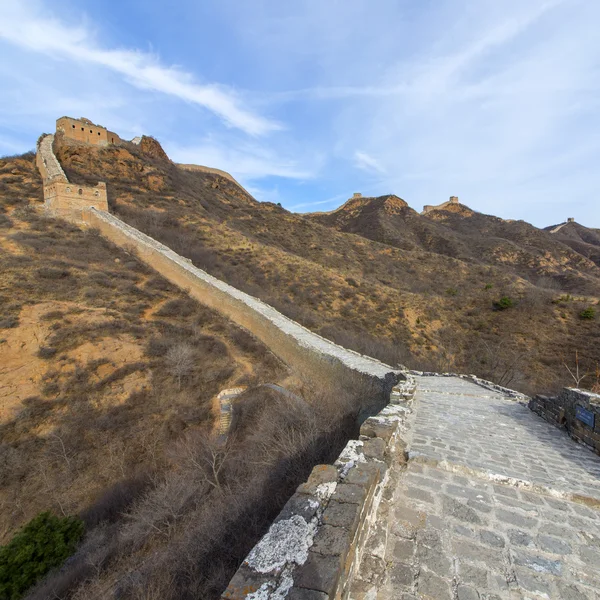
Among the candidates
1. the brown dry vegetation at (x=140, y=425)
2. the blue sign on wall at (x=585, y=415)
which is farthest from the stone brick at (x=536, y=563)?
the blue sign on wall at (x=585, y=415)

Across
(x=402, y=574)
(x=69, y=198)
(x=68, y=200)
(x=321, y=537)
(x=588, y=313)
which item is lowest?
(x=402, y=574)

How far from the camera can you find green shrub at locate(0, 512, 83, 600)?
5090 mm

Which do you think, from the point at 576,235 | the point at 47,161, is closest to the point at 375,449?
the point at 47,161

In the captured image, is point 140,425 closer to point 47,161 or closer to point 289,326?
point 289,326

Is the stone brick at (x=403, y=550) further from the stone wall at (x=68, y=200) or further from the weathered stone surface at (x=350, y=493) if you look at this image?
the stone wall at (x=68, y=200)

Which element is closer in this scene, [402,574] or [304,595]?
[304,595]

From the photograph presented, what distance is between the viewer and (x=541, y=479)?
3240 millimetres

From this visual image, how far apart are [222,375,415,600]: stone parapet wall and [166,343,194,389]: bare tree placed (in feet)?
26.0

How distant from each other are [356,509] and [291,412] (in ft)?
15.2

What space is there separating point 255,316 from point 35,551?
8.50 metres

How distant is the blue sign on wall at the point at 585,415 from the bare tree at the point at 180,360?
931 centimetres

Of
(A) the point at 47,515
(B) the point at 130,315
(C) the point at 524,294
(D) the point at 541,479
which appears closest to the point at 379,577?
(D) the point at 541,479

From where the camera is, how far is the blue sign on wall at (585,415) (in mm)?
4250

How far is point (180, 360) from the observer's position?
10.0 metres
